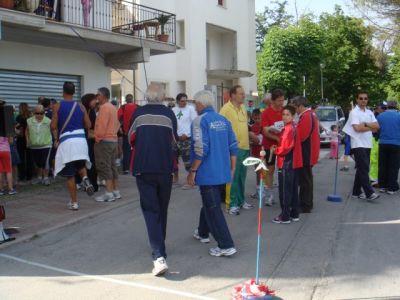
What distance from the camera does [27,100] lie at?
1399 cm

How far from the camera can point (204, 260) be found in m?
5.82

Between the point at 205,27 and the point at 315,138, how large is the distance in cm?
1726

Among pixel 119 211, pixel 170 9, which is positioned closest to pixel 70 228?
pixel 119 211

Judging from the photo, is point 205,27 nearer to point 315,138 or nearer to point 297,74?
point 297,74

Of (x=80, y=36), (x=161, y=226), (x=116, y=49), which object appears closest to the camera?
(x=161, y=226)

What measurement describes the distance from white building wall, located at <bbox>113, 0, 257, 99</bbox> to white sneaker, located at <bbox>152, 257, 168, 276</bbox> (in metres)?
16.1

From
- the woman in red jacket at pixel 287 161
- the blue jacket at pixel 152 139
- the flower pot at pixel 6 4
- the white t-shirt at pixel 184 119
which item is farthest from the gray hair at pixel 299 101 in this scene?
the flower pot at pixel 6 4

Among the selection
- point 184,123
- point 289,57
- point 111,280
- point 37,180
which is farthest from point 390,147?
point 289,57

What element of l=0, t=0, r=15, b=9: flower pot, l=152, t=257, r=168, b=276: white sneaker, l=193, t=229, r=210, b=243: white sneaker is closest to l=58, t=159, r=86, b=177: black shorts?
l=193, t=229, r=210, b=243: white sneaker

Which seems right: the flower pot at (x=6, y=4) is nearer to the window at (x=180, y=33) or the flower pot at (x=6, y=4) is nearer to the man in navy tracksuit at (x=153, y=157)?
the man in navy tracksuit at (x=153, y=157)

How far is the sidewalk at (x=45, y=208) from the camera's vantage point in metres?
7.39

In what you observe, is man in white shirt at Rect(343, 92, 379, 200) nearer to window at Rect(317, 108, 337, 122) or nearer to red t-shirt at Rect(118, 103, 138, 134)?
red t-shirt at Rect(118, 103, 138, 134)

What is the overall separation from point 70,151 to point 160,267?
3530 mm

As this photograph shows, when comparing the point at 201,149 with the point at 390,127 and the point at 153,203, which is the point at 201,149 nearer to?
the point at 153,203
